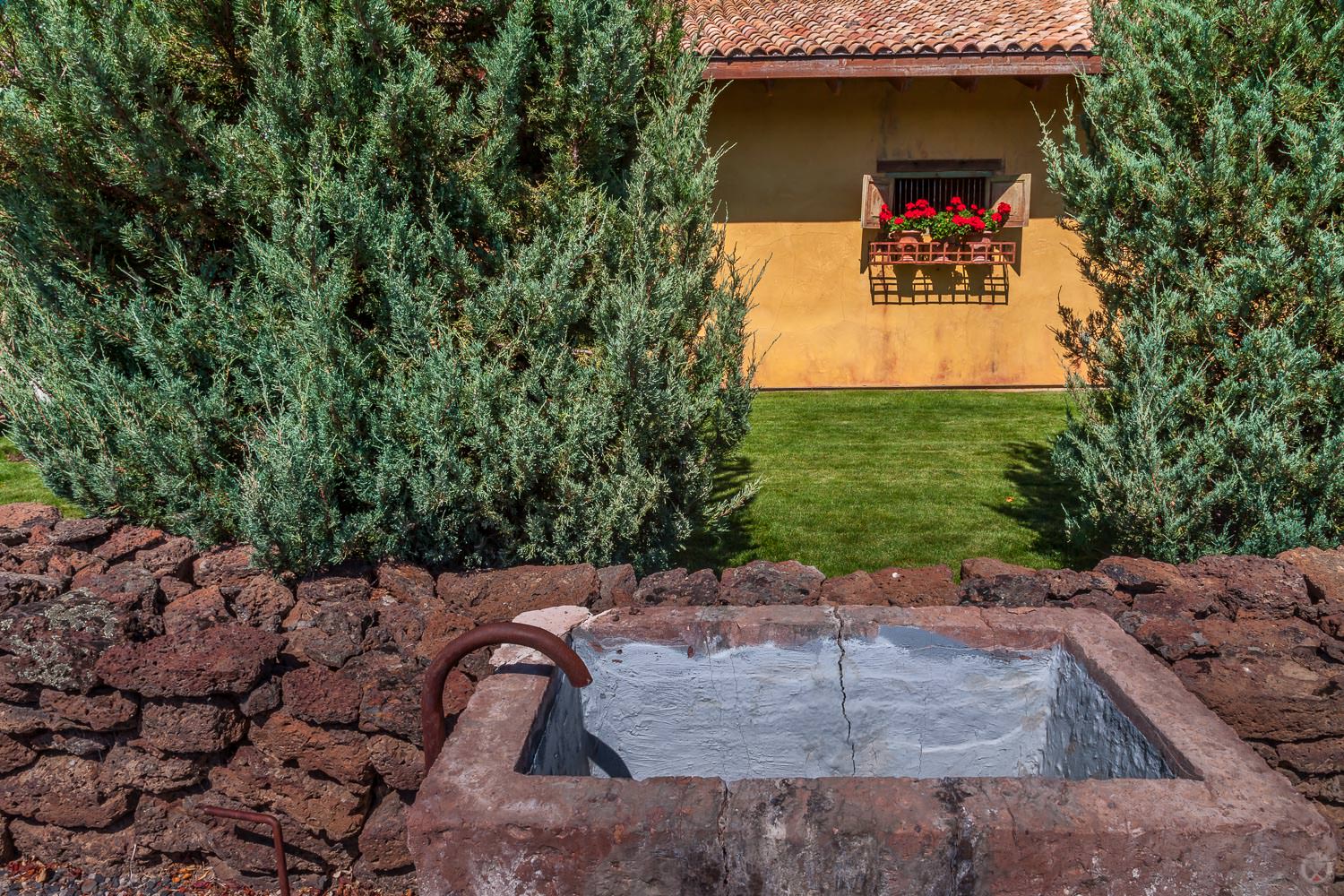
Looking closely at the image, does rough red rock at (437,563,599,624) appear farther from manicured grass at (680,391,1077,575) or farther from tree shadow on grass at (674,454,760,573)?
manicured grass at (680,391,1077,575)

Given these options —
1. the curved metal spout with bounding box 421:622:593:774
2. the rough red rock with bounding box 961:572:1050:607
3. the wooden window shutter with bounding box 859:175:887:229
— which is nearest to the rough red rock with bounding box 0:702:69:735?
the curved metal spout with bounding box 421:622:593:774

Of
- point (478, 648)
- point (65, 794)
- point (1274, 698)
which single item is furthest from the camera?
point (65, 794)

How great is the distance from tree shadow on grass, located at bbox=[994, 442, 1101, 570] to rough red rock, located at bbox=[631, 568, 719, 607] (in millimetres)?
2465

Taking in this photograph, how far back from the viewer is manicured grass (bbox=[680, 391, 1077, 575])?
5.43 m

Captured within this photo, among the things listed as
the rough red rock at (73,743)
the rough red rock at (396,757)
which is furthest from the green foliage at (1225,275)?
the rough red rock at (73,743)

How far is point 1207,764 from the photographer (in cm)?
213

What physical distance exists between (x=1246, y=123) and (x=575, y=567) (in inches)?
134

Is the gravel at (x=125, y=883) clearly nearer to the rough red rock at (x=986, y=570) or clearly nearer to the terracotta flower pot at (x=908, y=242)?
the rough red rock at (x=986, y=570)

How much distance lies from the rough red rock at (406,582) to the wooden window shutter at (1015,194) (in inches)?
302

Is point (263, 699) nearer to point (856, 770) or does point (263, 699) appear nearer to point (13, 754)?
point (13, 754)

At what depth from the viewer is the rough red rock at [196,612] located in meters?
3.46

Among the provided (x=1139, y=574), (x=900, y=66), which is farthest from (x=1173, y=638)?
(x=900, y=66)

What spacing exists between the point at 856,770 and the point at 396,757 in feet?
4.92

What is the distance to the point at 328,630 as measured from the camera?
3.42 m
